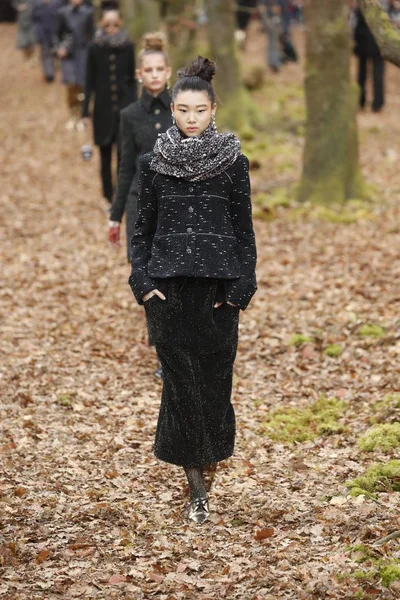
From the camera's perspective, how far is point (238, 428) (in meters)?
7.09

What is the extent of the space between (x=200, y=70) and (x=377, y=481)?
258 cm

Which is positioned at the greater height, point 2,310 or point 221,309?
point 221,309

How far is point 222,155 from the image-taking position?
5.05 m

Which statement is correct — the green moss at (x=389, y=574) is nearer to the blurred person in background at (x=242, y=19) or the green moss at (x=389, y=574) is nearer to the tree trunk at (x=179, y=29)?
the tree trunk at (x=179, y=29)

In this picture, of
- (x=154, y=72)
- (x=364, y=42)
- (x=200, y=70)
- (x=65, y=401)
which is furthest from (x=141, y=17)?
(x=200, y=70)

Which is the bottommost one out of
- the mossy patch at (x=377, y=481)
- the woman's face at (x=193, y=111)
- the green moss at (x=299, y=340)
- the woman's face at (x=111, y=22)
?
the green moss at (x=299, y=340)

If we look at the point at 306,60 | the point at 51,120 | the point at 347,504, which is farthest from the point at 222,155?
the point at 51,120

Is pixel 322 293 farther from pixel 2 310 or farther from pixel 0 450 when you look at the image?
pixel 0 450

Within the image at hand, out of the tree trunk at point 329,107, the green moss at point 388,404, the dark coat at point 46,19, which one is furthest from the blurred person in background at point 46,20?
the green moss at point 388,404

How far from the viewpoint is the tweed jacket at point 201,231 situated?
16.7 ft

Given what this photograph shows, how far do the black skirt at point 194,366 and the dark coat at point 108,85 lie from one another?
693cm

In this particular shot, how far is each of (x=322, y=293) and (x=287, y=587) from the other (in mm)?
5637

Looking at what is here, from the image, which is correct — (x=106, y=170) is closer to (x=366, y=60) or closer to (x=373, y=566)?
(x=373, y=566)

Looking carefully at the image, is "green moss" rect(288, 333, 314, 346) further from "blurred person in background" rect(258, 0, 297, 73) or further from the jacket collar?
"blurred person in background" rect(258, 0, 297, 73)
